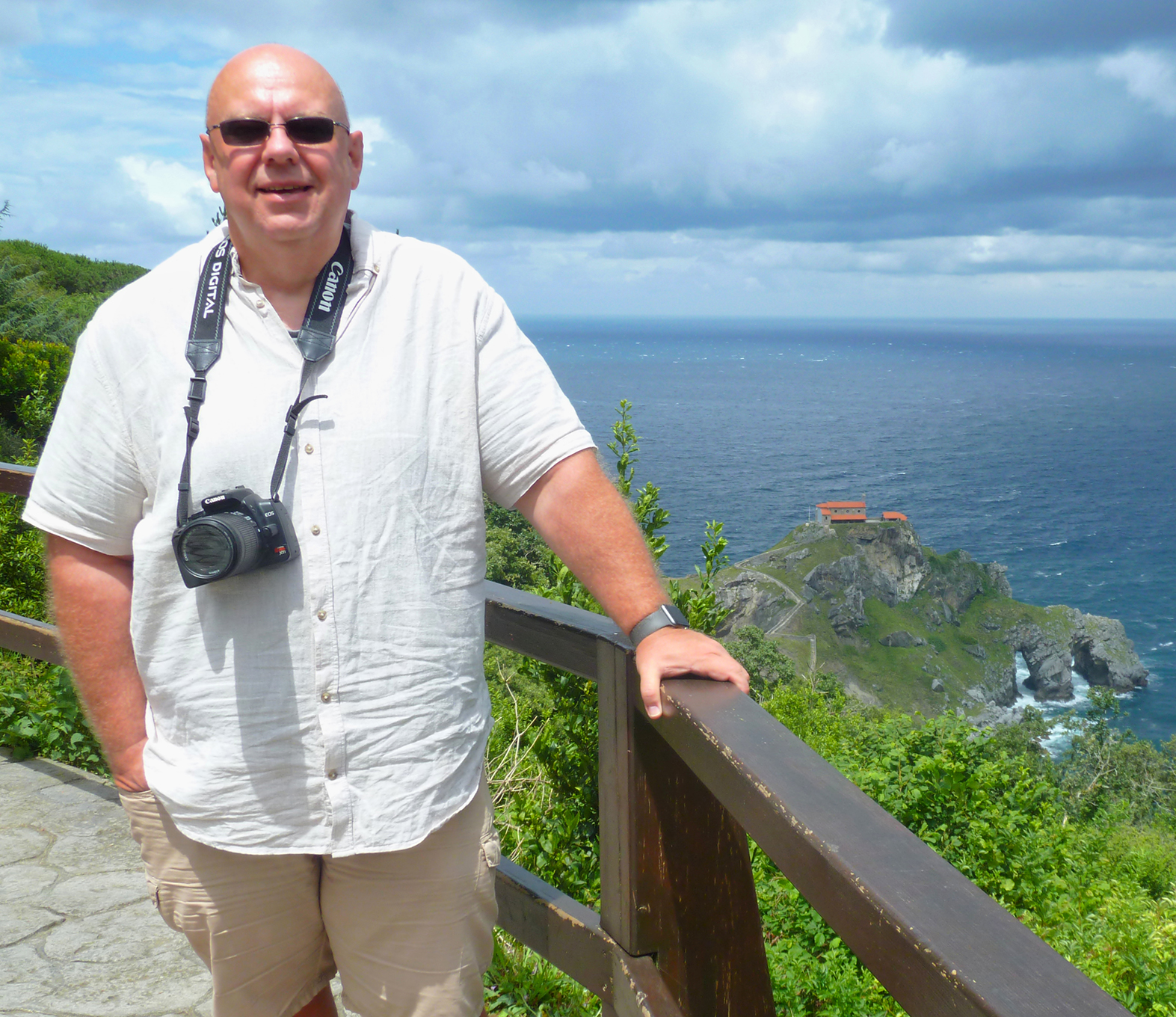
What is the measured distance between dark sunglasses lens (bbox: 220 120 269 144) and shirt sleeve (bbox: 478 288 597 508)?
0.38 metres

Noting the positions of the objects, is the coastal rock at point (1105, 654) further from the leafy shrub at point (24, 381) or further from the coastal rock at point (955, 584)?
the leafy shrub at point (24, 381)

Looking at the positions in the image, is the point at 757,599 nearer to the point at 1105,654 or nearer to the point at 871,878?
the point at 1105,654

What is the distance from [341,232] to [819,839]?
3.51ft

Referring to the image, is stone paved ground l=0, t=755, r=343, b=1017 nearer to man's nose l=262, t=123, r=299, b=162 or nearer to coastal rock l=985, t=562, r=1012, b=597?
man's nose l=262, t=123, r=299, b=162

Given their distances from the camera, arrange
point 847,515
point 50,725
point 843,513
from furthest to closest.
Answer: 1. point 843,513
2. point 847,515
3. point 50,725

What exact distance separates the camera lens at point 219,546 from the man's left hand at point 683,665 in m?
0.52

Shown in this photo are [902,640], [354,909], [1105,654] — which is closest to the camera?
[354,909]

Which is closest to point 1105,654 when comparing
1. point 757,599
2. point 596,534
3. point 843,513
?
point 843,513

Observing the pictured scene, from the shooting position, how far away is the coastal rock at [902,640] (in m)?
61.4

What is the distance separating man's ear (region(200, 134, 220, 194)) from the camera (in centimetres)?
152

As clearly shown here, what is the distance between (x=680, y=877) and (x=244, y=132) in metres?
1.20

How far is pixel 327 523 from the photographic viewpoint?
1415 millimetres

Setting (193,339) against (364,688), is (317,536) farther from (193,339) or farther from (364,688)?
(193,339)

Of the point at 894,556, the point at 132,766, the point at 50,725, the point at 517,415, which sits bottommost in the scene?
the point at 894,556
